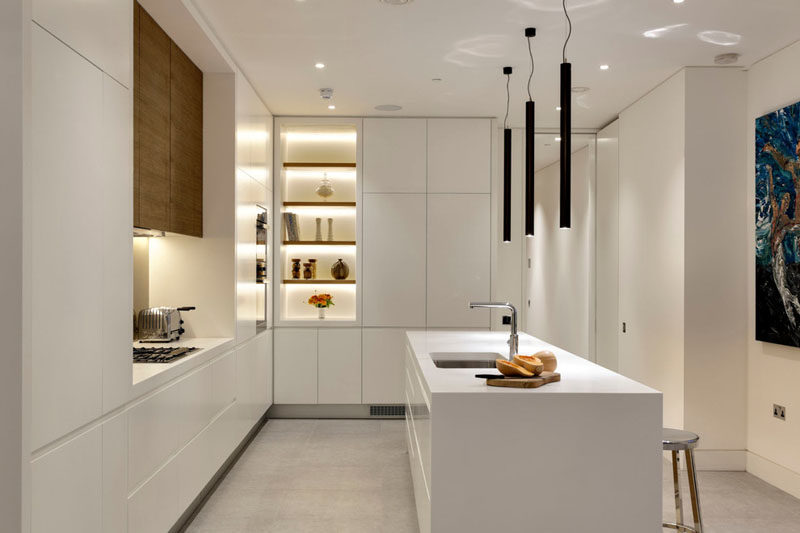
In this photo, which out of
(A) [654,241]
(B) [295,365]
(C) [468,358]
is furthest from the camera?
(B) [295,365]

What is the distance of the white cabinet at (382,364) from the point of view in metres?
5.55

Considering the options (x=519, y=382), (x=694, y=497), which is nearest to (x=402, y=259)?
(x=694, y=497)

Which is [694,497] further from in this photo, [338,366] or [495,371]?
[338,366]

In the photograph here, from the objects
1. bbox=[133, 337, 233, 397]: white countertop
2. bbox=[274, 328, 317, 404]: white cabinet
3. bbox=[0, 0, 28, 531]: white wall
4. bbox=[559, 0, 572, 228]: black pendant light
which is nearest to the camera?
bbox=[0, 0, 28, 531]: white wall

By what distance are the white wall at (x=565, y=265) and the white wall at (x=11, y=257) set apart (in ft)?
17.0

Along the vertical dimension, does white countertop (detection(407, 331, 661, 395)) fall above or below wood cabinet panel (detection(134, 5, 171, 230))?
below

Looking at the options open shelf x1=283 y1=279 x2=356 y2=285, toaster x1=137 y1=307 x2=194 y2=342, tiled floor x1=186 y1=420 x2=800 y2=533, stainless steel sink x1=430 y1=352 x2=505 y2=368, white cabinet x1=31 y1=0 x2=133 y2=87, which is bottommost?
tiled floor x1=186 y1=420 x2=800 y2=533

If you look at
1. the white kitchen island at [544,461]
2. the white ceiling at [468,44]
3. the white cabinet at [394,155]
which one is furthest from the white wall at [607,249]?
the white kitchen island at [544,461]

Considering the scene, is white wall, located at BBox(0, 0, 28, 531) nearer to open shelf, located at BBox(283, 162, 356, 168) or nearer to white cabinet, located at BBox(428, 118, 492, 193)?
open shelf, located at BBox(283, 162, 356, 168)

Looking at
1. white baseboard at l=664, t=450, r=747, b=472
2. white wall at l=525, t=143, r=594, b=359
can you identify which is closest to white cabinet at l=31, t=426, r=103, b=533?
white baseboard at l=664, t=450, r=747, b=472

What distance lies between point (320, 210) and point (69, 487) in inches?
164

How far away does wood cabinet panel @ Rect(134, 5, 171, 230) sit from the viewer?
2.97 metres

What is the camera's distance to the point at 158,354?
3.06 m

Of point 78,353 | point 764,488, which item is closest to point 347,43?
point 78,353
